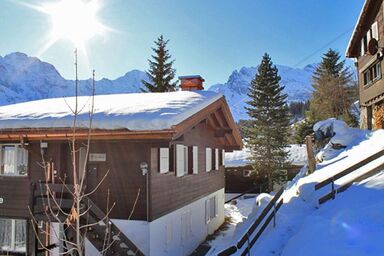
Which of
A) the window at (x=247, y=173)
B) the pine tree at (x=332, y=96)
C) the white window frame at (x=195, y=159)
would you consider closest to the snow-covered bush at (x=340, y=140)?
the white window frame at (x=195, y=159)

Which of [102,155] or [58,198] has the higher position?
[102,155]

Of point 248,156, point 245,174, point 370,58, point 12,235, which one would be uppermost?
point 370,58

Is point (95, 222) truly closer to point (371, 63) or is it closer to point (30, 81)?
point (371, 63)

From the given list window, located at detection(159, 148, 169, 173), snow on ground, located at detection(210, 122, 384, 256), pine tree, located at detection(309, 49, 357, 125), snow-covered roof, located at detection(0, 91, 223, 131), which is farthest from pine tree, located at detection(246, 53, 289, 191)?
snow on ground, located at detection(210, 122, 384, 256)

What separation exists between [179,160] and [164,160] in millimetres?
1388

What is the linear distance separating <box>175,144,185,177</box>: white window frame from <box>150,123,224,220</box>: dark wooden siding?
180 millimetres

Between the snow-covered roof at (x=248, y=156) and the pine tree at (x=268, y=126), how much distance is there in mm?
836

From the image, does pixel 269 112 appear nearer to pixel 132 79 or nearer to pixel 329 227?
pixel 329 227

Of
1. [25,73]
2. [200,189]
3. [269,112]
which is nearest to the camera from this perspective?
[200,189]

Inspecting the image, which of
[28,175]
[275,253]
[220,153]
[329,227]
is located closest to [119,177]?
[28,175]

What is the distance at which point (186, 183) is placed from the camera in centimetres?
1242

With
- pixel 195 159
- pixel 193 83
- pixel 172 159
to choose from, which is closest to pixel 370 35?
pixel 193 83

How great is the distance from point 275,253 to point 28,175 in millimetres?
7536

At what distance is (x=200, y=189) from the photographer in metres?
14.3
